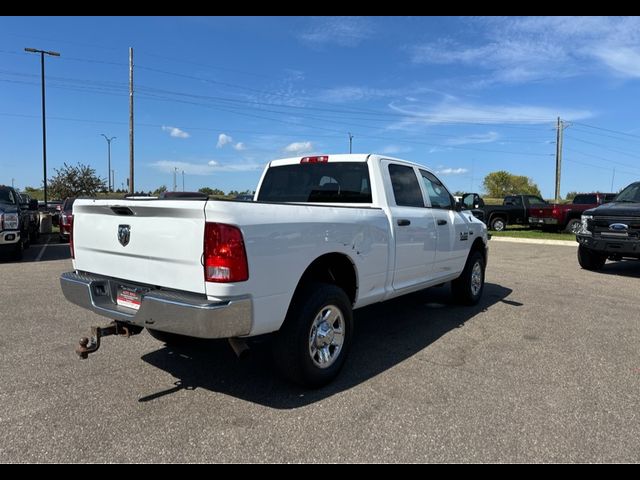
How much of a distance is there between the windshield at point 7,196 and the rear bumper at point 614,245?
13.3 metres

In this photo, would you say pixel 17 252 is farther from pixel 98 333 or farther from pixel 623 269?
pixel 623 269

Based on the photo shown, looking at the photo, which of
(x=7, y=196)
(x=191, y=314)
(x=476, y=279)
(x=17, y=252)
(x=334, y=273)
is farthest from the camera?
(x=7, y=196)

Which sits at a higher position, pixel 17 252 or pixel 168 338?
pixel 17 252

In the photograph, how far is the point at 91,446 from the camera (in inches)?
111

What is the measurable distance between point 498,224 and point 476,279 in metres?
18.3

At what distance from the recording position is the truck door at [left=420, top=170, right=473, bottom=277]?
5.60 metres

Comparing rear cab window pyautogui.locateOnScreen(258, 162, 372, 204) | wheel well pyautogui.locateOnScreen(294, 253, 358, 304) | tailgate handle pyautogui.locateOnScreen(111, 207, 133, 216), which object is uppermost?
rear cab window pyautogui.locateOnScreen(258, 162, 372, 204)

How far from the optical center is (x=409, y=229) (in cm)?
486

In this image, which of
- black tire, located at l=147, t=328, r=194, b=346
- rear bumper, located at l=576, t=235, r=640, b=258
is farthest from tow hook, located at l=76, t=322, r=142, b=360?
rear bumper, located at l=576, t=235, r=640, b=258

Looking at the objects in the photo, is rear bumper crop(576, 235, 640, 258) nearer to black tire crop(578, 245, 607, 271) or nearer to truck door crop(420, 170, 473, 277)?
black tire crop(578, 245, 607, 271)

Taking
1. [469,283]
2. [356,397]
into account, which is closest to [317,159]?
[356,397]

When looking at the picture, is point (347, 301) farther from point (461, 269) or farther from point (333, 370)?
point (461, 269)

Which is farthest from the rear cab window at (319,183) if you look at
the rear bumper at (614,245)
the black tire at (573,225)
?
the black tire at (573,225)

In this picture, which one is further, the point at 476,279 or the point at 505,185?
the point at 505,185
